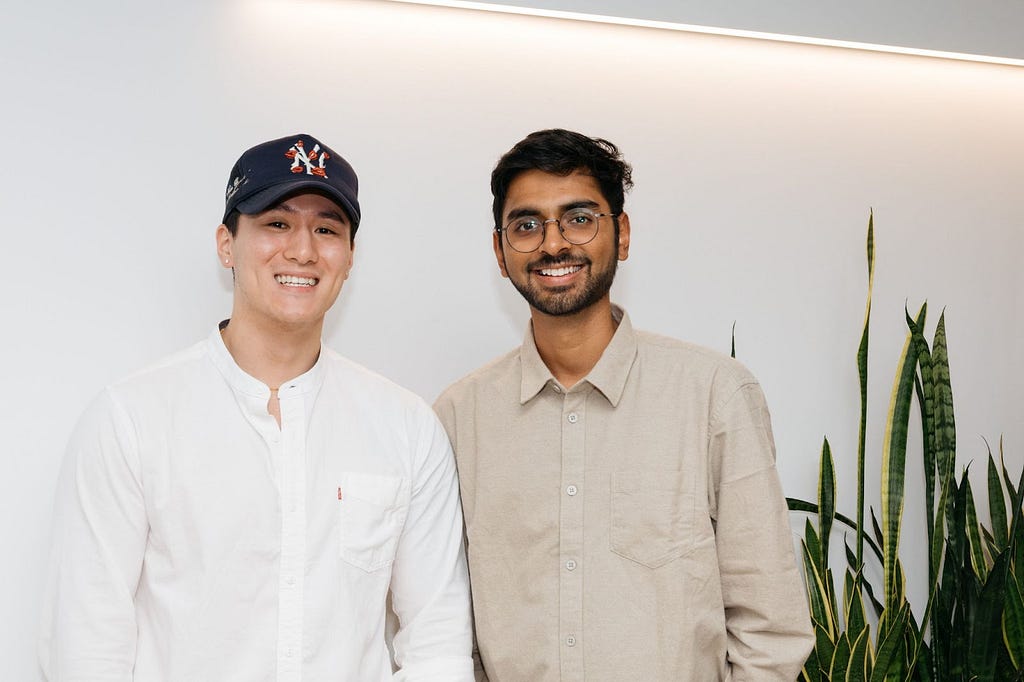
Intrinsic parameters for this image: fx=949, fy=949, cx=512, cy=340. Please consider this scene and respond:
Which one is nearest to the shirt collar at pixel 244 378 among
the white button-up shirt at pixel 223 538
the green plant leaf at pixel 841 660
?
the white button-up shirt at pixel 223 538

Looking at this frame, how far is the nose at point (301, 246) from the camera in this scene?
183 cm

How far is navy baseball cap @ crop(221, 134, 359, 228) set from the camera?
71.4 inches

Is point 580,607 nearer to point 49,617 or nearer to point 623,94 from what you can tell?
point 49,617

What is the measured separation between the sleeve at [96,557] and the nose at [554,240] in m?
0.86

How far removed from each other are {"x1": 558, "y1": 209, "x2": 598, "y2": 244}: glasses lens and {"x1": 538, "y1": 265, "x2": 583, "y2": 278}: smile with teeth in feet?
0.21

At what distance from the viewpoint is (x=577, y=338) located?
1963 millimetres

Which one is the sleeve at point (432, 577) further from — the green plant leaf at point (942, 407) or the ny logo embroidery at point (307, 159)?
the green plant leaf at point (942, 407)

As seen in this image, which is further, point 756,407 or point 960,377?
point 960,377

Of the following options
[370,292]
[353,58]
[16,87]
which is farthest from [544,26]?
[16,87]

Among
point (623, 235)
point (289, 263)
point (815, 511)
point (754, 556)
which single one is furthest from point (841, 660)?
point (289, 263)

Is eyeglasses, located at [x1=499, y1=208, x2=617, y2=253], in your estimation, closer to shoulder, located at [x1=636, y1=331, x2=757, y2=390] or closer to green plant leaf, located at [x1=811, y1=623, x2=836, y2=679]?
shoulder, located at [x1=636, y1=331, x2=757, y2=390]

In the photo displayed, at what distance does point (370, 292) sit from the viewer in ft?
8.11

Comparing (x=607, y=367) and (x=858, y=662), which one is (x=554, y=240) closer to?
(x=607, y=367)

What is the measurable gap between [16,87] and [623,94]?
1.54m
